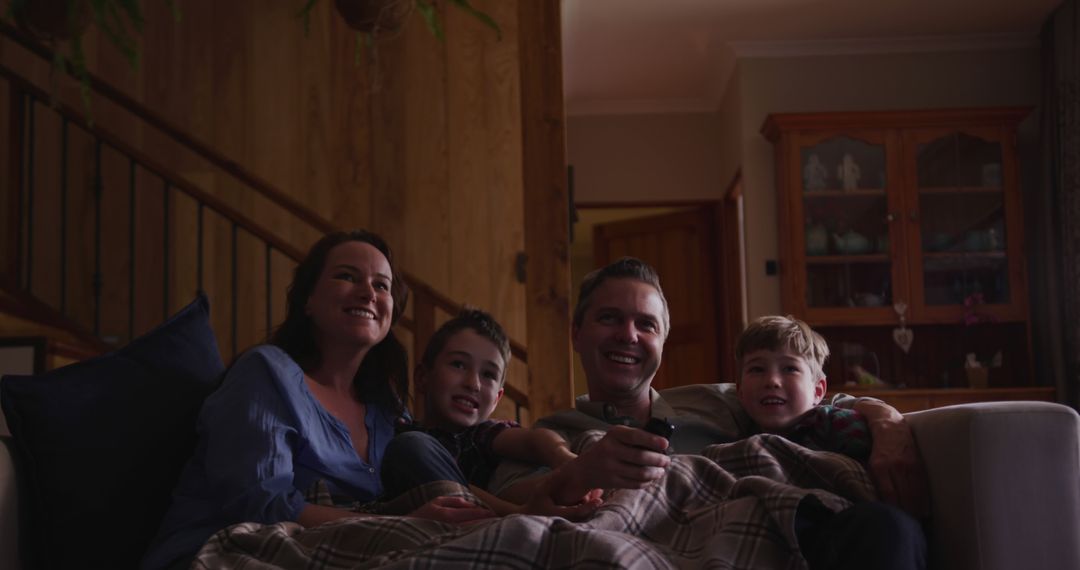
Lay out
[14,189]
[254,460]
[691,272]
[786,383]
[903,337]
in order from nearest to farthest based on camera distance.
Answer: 1. [254,460]
2. [786,383]
3. [14,189]
4. [903,337]
5. [691,272]

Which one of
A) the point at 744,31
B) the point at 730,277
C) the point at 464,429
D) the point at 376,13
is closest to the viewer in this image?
the point at 464,429

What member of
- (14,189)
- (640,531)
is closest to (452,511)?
(640,531)

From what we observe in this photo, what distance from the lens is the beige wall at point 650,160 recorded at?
6973mm

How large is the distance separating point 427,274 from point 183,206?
1.09 metres

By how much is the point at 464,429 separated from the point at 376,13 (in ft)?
6.04

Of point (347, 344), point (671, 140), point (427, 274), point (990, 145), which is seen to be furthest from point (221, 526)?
point (671, 140)

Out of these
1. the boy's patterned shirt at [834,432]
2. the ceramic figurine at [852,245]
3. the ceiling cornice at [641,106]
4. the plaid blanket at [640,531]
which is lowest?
the plaid blanket at [640,531]

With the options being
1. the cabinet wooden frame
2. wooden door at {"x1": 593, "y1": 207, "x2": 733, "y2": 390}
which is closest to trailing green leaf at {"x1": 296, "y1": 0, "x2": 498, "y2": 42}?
the cabinet wooden frame

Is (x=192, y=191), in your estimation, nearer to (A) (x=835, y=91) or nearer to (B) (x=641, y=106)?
(A) (x=835, y=91)

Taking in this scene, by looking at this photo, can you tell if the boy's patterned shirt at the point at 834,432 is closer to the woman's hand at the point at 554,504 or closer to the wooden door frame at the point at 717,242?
the woman's hand at the point at 554,504

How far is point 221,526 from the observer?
1.77 m

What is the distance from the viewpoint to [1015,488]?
152cm

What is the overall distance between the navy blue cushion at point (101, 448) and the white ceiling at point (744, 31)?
3.73m

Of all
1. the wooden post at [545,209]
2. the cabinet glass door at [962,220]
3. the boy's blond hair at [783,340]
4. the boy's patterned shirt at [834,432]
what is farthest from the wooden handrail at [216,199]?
the cabinet glass door at [962,220]
